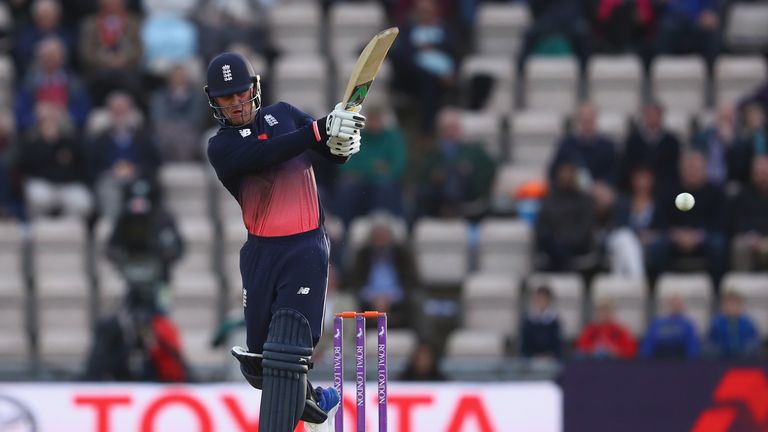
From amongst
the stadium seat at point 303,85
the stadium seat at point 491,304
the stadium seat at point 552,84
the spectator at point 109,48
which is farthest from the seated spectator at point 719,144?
the spectator at point 109,48

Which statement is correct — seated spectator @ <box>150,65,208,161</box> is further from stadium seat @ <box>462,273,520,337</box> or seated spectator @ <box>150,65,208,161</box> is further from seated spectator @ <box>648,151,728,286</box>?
seated spectator @ <box>648,151,728,286</box>

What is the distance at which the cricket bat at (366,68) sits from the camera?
333 inches

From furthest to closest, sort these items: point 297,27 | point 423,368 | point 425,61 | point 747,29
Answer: point 747,29
point 297,27
point 425,61
point 423,368

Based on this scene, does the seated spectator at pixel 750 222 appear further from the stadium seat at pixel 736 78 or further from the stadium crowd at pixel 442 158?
the stadium seat at pixel 736 78

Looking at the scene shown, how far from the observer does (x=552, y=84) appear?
17.2m

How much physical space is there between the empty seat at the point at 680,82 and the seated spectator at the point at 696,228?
165 centimetres

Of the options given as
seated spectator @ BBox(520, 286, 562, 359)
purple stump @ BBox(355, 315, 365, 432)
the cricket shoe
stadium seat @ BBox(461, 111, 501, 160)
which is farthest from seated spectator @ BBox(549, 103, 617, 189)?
purple stump @ BBox(355, 315, 365, 432)

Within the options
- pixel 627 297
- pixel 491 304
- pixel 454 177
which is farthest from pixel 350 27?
pixel 627 297

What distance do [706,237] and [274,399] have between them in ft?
25.7

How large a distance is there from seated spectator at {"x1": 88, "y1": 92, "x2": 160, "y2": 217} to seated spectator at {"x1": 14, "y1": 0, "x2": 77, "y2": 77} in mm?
1557

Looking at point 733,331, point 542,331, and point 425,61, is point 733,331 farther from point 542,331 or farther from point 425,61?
point 425,61

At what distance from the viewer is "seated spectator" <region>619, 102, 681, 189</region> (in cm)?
1620

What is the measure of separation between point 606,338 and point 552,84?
Answer: 3543 millimetres

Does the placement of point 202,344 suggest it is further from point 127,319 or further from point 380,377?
point 380,377
